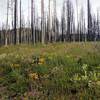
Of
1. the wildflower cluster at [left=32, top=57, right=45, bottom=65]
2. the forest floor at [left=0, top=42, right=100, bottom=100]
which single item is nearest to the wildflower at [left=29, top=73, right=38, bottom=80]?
the forest floor at [left=0, top=42, right=100, bottom=100]

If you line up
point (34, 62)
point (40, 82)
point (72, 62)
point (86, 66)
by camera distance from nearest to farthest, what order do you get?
point (40, 82) → point (86, 66) → point (72, 62) → point (34, 62)

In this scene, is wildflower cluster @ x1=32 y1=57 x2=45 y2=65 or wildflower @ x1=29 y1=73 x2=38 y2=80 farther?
wildflower cluster @ x1=32 y1=57 x2=45 y2=65

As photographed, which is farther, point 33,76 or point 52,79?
point 33,76

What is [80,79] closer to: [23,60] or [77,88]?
[77,88]

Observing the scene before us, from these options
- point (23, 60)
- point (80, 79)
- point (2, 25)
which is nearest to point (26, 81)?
point (80, 79)

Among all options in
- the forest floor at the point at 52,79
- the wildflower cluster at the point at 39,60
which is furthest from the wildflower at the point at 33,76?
the wildflower cluster at the point at 39,60

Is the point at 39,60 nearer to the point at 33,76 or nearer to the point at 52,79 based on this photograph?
the point at 33,76

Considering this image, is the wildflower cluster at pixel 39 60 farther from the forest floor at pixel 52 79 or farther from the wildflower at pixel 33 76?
the wildflower at pixel 33 76

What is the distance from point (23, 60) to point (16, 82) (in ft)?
8.07

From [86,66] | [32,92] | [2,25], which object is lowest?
[32,92]

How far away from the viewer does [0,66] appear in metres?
10.6

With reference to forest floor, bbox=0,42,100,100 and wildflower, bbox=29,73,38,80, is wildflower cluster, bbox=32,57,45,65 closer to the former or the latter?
forest floor, bbox=0,42,100,100

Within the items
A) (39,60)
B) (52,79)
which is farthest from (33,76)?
(39,60)

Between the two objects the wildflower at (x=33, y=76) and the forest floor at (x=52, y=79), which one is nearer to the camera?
the forest floor at (x=52, y=79)
